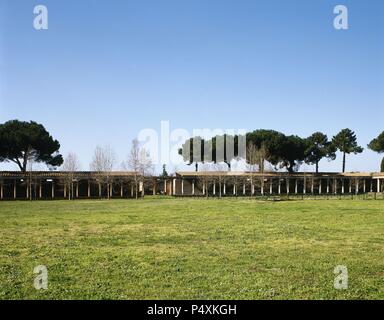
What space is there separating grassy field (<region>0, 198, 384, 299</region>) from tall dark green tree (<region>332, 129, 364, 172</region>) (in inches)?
2603

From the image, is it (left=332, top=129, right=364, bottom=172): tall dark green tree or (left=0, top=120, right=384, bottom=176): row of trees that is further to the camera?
(left=332, top=129, right=364, bottom=172): tall dark green tree

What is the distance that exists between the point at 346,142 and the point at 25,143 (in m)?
57.3

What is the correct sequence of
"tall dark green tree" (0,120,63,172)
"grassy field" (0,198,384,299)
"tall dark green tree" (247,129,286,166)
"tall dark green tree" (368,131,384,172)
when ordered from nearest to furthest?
"grassy field" (0,198,384,299), "tall dark green tree" (0,120,63,172), "tall dark green tree" (247,129,286,166), "tall dark green tree" (368,131,384,172)

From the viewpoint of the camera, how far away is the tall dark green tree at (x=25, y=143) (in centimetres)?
5901

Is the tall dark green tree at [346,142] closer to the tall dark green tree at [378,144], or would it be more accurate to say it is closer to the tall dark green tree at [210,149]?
the tall dark green tree at [378,144]

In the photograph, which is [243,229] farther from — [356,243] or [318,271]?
[318,271]

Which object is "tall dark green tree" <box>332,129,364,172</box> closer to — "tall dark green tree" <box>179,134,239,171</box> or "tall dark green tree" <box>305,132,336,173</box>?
"tall dark green tree" <box>305,132,336,173</box>

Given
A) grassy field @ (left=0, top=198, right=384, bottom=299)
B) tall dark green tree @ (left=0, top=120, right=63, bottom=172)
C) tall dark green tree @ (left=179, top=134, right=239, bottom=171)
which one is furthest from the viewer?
tall dark green tree @ (left=179, top=134, right=239, bottom=171)

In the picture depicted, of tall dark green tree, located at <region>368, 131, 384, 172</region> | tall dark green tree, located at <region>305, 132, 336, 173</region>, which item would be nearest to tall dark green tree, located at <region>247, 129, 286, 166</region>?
tall dark green tree, located at <region>305, 132, 336, 173</region>

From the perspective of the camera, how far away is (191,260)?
11.9 meters

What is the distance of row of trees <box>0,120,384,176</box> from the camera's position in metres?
59.6

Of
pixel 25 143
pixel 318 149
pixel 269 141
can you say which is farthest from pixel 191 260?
pixel 318 149

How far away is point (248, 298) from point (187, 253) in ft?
15.8
